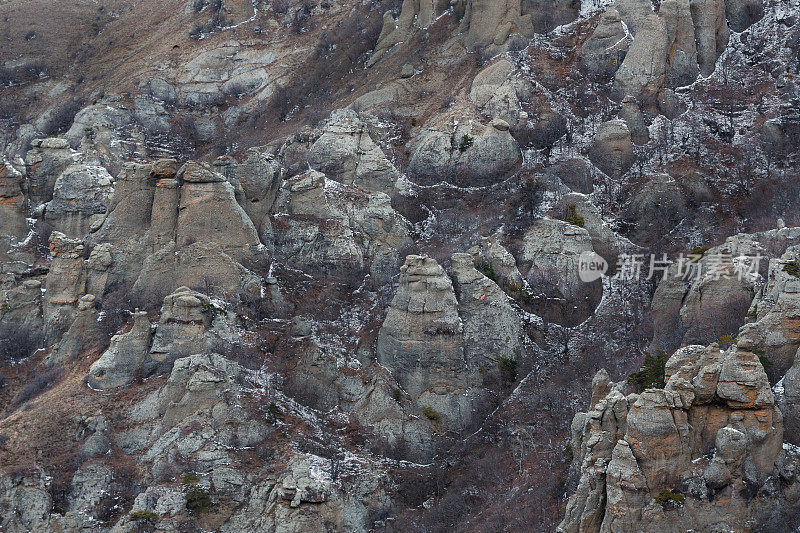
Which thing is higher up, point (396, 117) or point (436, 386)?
point (396, 117)

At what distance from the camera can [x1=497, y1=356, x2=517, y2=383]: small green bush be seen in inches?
2144

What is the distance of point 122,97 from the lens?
79.9 metres

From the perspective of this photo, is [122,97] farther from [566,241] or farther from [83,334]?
[566,241]

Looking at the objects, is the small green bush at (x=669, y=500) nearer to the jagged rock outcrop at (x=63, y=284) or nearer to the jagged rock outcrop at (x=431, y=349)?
the jagged rock outcrop at (x=431, y=349)

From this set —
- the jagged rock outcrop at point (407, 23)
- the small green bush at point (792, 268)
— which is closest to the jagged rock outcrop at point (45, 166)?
the jagged rock outcrop at point (407, 23)

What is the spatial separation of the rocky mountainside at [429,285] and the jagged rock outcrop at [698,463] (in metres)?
0.10

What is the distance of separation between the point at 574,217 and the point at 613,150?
640cm

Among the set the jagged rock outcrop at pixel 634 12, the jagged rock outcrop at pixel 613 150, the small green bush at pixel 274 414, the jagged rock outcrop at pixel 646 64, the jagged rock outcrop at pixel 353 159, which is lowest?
the small green bush at pixel 274 414

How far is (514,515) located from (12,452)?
896 inches

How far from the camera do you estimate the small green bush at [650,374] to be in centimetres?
4458

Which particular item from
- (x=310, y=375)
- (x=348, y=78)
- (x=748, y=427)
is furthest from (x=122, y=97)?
(x=748, y=427)

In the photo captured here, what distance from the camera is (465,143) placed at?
66.8m

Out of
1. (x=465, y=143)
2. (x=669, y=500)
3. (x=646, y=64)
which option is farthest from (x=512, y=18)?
(x=669, y=500)

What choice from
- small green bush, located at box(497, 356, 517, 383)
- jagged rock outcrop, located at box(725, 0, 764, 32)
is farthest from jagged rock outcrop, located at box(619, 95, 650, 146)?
small green bush, located at box(497, 356, 517, 383)
